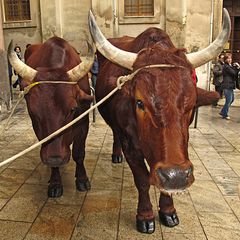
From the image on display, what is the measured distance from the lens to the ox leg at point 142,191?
329cm

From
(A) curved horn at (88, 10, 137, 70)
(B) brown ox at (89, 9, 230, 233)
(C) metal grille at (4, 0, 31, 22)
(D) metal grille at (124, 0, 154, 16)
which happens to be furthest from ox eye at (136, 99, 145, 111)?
(C) metal grille at (4, 0, 31, 22)

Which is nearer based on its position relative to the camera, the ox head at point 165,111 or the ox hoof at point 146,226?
the ox head at point 165,111

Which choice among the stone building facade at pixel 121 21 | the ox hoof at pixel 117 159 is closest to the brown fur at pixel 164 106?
the ox hoof at pixel 117 159

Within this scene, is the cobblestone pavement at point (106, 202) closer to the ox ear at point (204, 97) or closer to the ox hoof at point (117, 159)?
the ox hoof at point (117, 159)

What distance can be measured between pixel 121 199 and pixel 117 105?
1.33 metres

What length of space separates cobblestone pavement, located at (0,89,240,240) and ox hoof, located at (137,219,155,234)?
0.20 ft

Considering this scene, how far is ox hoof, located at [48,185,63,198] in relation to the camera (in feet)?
13.3

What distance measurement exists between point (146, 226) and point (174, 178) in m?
1.16

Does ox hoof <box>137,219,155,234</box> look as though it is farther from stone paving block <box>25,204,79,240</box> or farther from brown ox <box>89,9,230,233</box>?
brown ox <box>89,9,230,233</box>

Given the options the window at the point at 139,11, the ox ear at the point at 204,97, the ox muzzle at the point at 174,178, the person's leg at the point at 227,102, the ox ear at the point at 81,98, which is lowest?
the person's leg at the point at 227,102

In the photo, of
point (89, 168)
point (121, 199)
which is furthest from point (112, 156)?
point (121, 199)

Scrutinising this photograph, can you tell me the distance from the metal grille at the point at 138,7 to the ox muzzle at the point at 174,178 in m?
12.4

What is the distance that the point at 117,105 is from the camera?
3248 millimetres

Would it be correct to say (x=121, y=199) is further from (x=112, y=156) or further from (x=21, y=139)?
(x=21, y=139)
